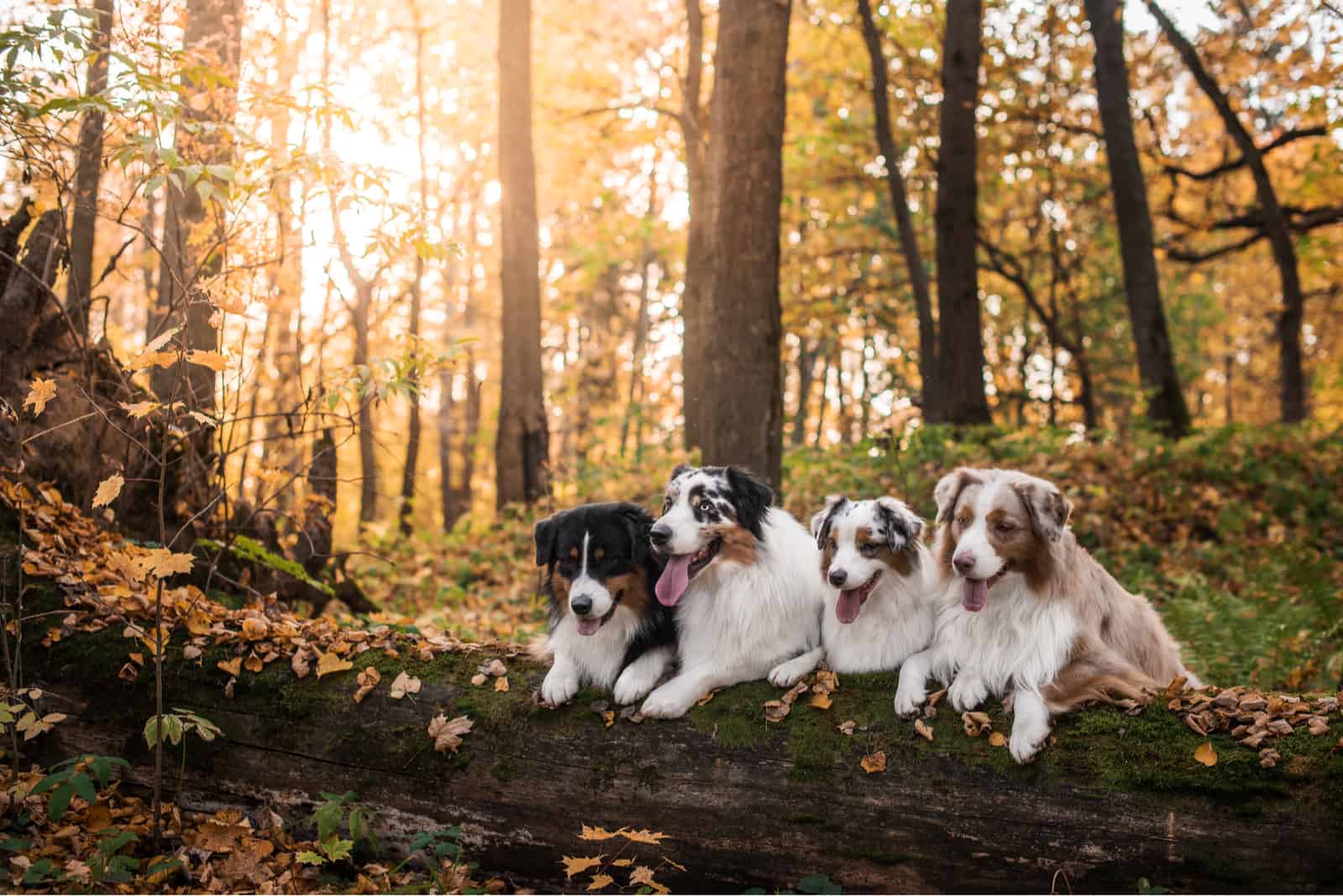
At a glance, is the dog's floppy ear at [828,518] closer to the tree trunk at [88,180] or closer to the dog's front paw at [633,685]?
the dog's front paw at [633,685]

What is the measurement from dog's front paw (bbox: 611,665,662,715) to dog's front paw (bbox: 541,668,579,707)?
221mm

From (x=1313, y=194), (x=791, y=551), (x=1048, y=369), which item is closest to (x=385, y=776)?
(x=791, y=551)

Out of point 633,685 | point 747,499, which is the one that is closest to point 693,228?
point 747,499

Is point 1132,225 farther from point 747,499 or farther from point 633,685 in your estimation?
point 633,685

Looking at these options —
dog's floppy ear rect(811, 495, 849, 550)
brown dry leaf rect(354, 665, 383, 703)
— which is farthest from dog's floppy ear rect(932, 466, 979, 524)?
brown dry leaf rect(354, 665, 383, 703)

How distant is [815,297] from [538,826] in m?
17.8

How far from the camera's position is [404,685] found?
5387 millimetres

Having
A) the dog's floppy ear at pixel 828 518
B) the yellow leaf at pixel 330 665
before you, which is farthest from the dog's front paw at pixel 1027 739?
the yellow leaf at pixel 330 665

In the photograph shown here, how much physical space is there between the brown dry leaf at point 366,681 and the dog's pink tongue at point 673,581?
1.70 metres

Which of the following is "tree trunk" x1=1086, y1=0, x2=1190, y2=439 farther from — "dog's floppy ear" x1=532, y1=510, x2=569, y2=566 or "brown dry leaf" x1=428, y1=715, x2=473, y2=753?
"brown dry leaf" x1=428, y1=715, x2=473, y2=753

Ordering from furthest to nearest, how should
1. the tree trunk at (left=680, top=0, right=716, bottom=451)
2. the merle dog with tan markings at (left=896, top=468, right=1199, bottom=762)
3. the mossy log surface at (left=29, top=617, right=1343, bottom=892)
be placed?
the tree trunk at (left=680, top=0, right=716, bottom=451), the merle dog with tan markings at (left=896, top=468, right=1199, bottom=762), the mossy log surface at (left=29, top=617, right=1343, bottom=892)

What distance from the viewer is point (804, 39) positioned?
2130 cm

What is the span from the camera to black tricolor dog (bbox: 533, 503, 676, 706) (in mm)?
5137

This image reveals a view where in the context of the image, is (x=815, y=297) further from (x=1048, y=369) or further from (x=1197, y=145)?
(x=1048, y=369)
